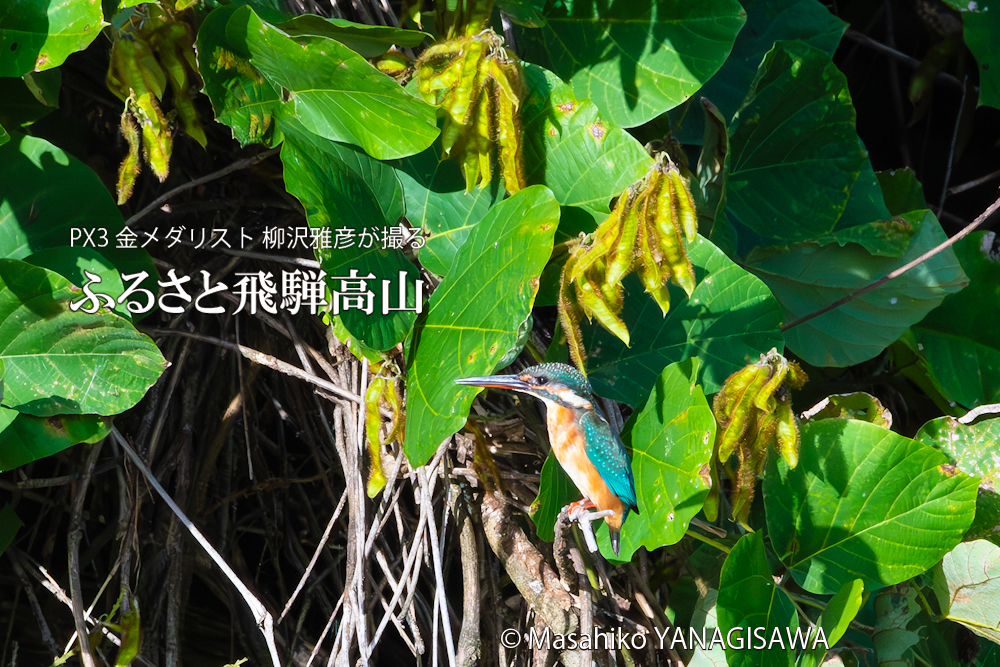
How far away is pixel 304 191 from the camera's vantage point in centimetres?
100

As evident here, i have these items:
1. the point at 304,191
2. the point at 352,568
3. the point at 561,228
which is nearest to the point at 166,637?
the point at 352,568

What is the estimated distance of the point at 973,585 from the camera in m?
1.21

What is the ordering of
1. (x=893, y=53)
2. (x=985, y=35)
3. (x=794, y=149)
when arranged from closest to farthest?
(x=794, y=149) → (x=985, y=35) → (x=893, y=53)

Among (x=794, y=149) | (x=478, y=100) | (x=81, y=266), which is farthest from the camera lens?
(x=794, y=149)

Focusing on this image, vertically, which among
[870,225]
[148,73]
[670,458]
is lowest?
[670,458]

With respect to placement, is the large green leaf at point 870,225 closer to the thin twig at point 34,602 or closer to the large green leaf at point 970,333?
the large green leaf at point 970,333

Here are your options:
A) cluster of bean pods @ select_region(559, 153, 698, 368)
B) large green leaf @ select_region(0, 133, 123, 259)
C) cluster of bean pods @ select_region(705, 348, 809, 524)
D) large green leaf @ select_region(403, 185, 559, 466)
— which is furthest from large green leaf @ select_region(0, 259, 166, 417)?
cluster of bean pods @ select_region(705, 348, 809, 524)

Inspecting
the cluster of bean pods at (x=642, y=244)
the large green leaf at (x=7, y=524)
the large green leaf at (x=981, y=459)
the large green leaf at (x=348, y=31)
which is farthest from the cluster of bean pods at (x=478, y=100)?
the large green leaf at (x=7, y=524)

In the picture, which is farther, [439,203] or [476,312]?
[439,203]

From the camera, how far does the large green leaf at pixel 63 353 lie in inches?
42.3

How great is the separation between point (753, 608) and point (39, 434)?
A: 1.00 m

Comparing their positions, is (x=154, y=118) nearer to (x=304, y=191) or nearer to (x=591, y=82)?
(x=304, y=191)

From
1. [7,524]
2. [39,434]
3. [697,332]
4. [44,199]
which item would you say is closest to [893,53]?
[697,332]

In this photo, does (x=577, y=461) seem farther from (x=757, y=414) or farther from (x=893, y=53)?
(x=893, y=53)
